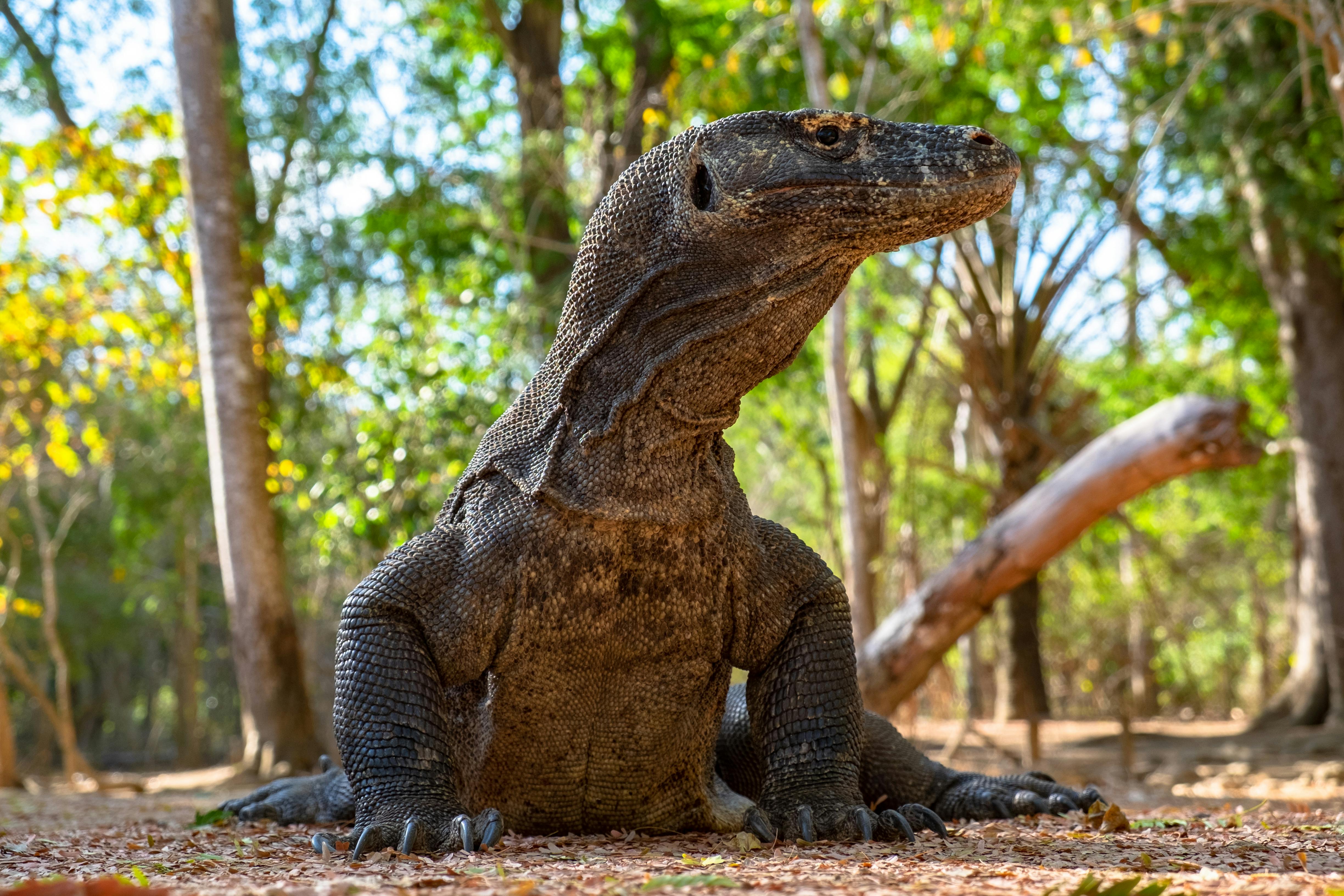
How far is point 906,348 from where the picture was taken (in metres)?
23.9

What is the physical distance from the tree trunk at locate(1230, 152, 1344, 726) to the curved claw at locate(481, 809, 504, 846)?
10.4 metres

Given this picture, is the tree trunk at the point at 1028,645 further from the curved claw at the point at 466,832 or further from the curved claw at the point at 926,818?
the curved claw at the point at 466,832

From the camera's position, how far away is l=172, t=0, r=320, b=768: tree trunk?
717 centimetres

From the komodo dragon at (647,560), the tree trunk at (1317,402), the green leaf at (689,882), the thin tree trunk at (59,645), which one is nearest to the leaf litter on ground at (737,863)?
the green leaf at (689,882)

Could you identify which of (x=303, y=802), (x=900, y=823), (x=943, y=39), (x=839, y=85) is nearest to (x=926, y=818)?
(x=900, y=823)

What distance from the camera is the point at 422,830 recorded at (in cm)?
231


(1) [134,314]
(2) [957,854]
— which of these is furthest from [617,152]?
(2) [957,854]

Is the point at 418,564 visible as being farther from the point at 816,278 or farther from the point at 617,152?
the point at 617,152

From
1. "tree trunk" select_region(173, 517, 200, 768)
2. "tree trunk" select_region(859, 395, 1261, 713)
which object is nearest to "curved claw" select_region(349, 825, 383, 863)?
"tree trunk" select_region(859, 395, 1261, 713)

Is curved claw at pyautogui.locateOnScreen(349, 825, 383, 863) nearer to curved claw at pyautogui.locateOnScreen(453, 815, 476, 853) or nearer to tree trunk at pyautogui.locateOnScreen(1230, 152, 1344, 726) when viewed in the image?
curved claw at pyautogui.locateOnScreen(453, 815, 476, 853)

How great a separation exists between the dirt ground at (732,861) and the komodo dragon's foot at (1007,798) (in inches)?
2.0

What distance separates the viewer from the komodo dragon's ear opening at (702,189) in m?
2.54

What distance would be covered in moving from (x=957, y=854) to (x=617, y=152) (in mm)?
7109

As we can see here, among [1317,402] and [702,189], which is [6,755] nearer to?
[702,189]
